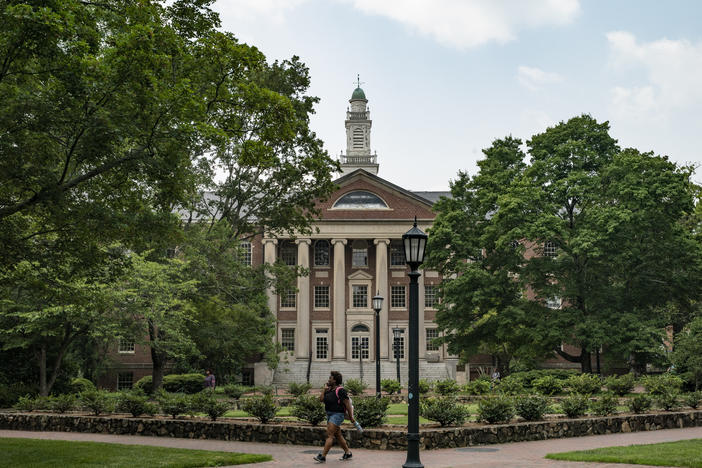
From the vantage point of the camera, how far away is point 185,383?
40531 millimetres

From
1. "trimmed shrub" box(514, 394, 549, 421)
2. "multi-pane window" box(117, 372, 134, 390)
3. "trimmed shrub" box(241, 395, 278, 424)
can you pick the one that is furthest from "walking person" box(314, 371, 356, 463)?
"multi-pane window" box(117, 372, 134, 390)

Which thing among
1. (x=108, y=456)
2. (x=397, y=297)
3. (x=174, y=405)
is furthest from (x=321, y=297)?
(x=108, y=456)

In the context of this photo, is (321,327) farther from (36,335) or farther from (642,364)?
(36,335)

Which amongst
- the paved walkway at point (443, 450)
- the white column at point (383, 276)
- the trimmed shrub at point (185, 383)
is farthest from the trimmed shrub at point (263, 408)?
the white column at point (383, 276)

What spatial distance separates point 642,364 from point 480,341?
818 cm

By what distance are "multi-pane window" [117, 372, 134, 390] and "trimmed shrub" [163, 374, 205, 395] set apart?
1127 cm

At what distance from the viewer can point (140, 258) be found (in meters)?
A: 29.1

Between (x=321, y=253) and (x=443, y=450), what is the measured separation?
136 ft

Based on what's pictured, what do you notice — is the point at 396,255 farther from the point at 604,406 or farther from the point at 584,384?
the point at 604,406

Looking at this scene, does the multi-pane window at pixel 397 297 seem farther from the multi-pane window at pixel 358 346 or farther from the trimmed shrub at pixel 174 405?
the trimmed shrub at pixel 174 405

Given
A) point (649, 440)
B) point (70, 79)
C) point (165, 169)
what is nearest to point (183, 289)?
point (165, 169)

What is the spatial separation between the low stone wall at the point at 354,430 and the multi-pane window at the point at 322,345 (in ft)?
116

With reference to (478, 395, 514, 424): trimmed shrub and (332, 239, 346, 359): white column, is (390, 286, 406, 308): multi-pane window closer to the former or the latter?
(332, 239, 346, 359): white column

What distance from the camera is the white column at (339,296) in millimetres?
52531
